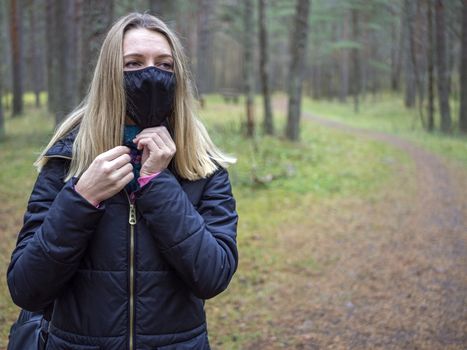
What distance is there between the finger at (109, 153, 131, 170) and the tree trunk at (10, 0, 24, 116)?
69.6 ft

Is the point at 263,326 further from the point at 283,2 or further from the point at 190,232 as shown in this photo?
the point at 283,2

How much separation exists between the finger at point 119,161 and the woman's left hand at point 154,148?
0.09 m

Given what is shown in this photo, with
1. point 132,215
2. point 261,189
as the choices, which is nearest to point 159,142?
point 132,215

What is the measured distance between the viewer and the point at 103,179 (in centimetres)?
178

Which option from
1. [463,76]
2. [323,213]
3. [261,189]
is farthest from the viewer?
[463,76]

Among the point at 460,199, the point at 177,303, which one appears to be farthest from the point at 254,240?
the point at 177,303

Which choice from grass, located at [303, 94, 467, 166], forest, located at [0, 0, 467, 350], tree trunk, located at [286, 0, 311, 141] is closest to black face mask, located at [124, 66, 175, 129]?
forest, located at [0, 0, 467, 350]

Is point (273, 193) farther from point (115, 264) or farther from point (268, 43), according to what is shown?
point (268, 43)

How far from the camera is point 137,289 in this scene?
1881 mm

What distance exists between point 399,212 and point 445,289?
3.40 m

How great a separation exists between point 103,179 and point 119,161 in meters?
0.09

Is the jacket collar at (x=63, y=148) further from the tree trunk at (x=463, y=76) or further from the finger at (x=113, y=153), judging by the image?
the tree trunk at (x=463, y=76)

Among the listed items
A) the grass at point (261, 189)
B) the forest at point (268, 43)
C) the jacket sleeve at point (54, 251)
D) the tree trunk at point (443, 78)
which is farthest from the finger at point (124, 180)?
the tree trunk at point (443, 78)

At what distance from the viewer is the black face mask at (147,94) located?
6.31 feet
